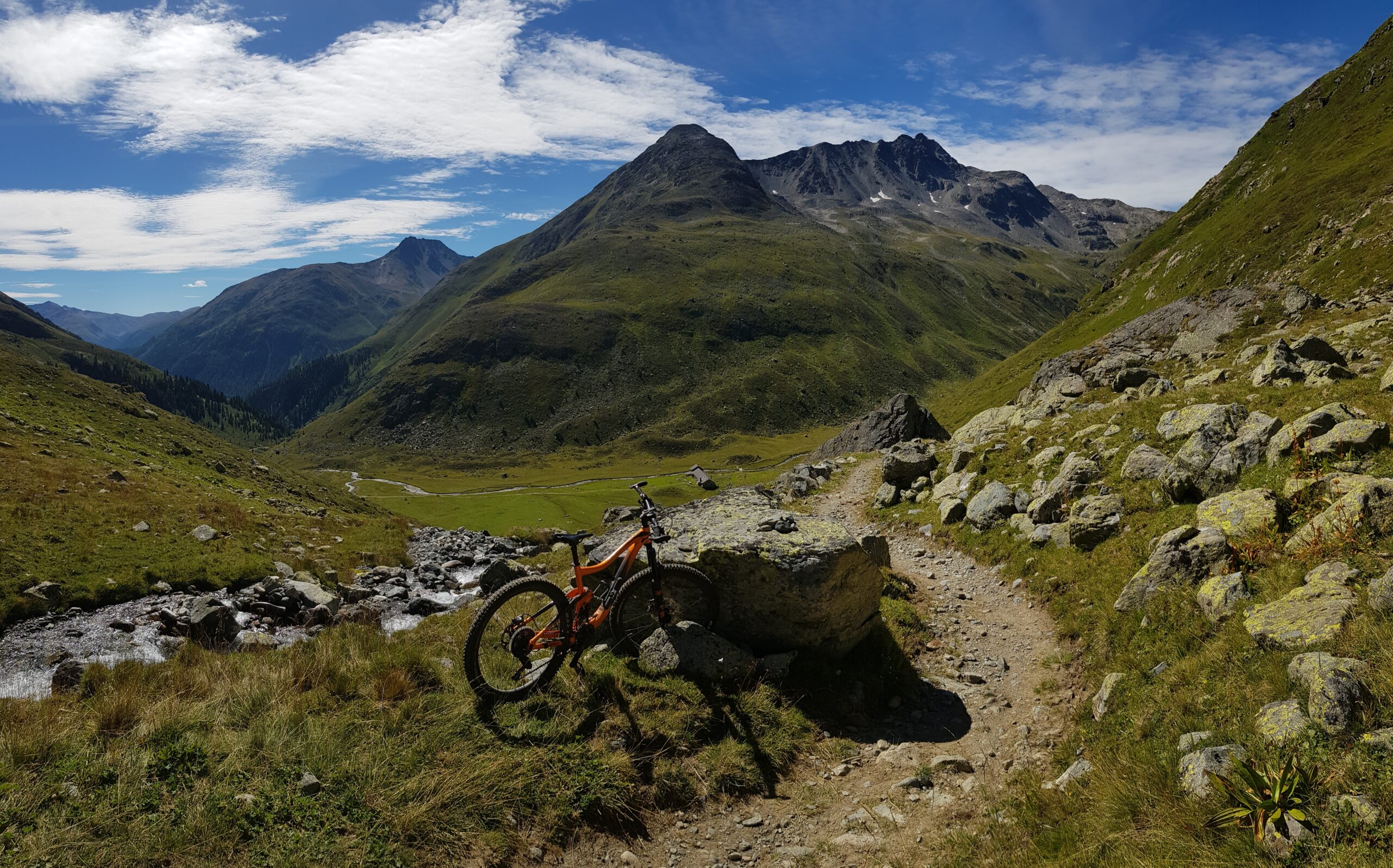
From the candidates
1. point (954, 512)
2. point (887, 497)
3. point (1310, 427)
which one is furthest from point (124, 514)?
point (1310, 427)

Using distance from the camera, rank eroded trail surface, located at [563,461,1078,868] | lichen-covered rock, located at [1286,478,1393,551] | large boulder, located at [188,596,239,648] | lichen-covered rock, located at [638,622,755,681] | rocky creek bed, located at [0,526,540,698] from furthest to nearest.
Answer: large boulder, located at [188,596,239,648] → rocky creek bed, located at [0,526,540,698] → lichen-covered rock, located at [638,622,755,681] → lichen-covered rock, located at [1286,478,1393,551] → eroded trail surface, located at [563,461,1078,868]

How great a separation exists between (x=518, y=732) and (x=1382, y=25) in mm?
218015

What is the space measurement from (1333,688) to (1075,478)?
13323mm

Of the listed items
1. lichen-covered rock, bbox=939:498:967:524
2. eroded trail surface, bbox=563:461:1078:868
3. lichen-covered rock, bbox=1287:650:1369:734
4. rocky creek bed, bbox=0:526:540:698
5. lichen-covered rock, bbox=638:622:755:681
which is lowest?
rocky creek bed, bbox=0:526:540:698

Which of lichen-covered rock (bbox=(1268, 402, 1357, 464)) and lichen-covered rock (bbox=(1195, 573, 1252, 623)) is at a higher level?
lichen-covered rock (bbox=(1268, 402, 1357, 464))

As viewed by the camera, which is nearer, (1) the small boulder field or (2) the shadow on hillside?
(1) the small boulder field

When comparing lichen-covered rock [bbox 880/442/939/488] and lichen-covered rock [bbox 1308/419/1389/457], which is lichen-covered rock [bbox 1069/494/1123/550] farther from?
lichen-covered rock [bbox 880/442/939/488]

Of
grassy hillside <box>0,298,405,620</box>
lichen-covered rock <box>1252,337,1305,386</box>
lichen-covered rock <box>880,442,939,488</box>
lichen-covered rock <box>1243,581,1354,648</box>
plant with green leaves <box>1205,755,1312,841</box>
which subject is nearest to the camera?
plant with green leaves <box>1205,755,1312,841</box>

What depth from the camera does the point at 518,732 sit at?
345 inches

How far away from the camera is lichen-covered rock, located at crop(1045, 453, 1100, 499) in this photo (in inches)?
695

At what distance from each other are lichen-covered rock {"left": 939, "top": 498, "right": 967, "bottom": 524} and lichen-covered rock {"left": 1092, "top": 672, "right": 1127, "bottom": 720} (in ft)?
41.7

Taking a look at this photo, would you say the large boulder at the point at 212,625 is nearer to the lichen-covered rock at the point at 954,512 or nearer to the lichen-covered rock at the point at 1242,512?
the lichen-covered rock at the point at 954,512

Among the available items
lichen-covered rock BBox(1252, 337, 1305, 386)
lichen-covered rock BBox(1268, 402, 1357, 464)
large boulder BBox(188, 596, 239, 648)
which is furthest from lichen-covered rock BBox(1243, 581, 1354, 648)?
large boulder BBox(188, 596, 239, 648)

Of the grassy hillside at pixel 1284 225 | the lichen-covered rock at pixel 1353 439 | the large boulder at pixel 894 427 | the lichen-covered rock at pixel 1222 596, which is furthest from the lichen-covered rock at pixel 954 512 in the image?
the grassy hillside at pixel 1284 225
